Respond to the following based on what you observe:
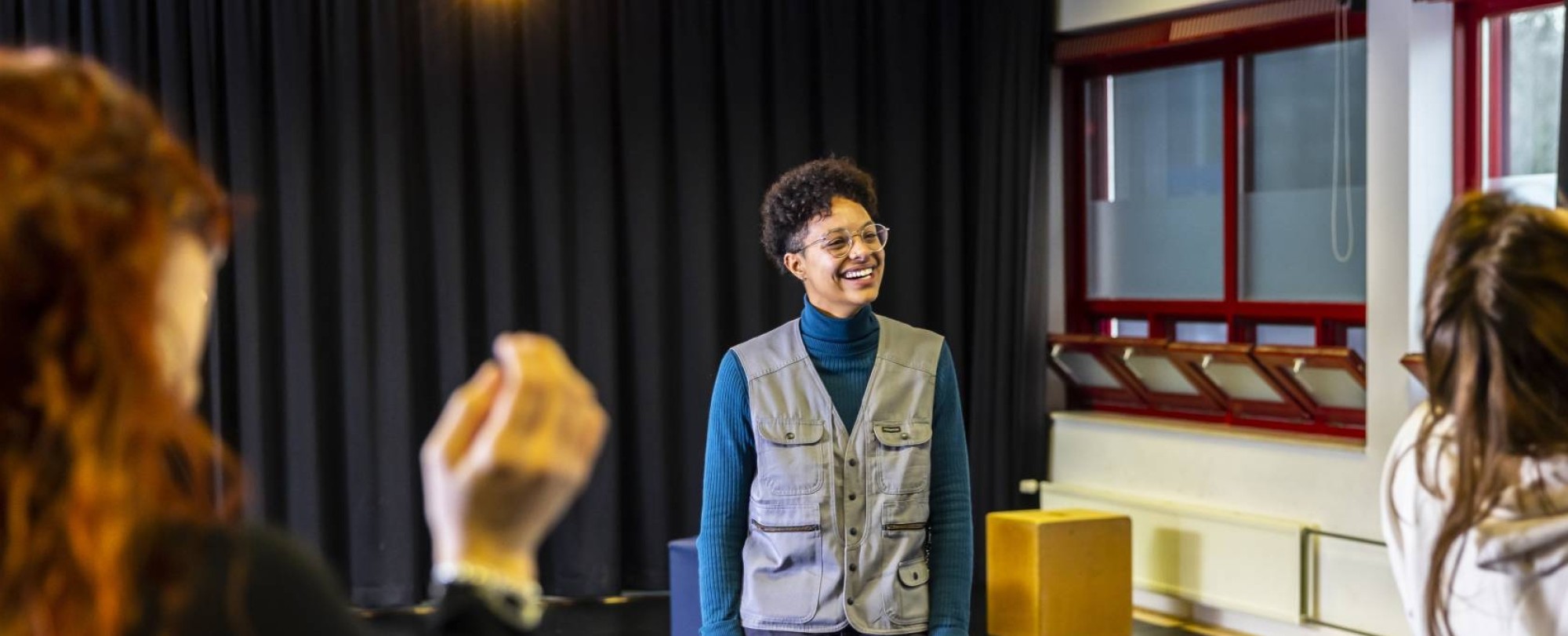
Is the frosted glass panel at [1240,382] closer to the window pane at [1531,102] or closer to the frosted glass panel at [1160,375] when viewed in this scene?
the frosted glass panel at [1160,375]

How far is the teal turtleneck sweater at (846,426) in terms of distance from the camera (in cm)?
273

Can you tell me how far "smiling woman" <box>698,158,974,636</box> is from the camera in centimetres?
271

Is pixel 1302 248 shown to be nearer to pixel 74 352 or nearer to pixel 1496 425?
pixel 1496 425

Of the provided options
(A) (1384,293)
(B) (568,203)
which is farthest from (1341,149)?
(B) (568,203)

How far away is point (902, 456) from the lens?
108 inches

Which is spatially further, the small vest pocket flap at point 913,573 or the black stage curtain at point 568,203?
the black stage curtain at point 568,203

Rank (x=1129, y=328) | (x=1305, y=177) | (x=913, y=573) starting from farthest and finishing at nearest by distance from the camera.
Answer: (x=1129, y=328), (x=1305, y=177), (x=913, y=573)

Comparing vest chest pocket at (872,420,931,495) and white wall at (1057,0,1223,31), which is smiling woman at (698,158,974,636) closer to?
vest chest pocket at (872,420,931,495)

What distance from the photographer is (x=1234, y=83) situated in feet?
19.2

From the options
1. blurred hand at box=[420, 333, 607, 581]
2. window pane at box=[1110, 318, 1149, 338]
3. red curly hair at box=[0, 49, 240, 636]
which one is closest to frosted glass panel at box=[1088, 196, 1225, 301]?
window pane at box=[1110, 318, 1149, 338]

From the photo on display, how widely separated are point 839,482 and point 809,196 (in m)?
0.59

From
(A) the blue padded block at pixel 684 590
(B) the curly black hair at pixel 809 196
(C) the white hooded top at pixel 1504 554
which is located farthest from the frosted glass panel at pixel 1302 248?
(C) the white hooded top at pixel 1504 554

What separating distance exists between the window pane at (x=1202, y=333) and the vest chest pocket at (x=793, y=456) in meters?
3.58

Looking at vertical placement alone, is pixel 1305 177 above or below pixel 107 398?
above
